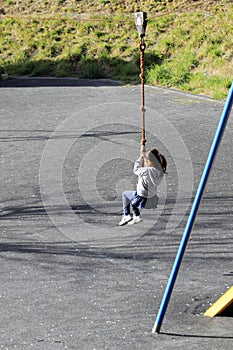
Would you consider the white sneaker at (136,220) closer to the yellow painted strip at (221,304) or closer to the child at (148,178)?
the child at (148,178)

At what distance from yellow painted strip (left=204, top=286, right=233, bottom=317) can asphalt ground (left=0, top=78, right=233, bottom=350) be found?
0.24ft

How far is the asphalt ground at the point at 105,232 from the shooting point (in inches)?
254

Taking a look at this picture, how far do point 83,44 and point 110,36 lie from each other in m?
0.73

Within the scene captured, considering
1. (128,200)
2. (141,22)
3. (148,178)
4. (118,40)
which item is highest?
(141,22)

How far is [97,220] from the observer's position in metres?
9.45

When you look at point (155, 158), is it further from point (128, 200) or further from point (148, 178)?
point (128, 200)

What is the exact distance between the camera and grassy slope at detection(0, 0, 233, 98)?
1825 centimetres

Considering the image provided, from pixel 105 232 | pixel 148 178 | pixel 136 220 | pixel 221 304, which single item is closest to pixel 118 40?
pixel 105 232

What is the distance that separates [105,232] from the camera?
8969mm

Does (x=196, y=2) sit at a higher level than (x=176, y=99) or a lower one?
higher

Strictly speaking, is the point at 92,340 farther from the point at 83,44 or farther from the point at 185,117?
the point at 83,44

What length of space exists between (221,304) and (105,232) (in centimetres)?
267

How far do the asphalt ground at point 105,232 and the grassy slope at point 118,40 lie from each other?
2.29 m

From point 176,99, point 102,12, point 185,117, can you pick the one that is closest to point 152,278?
point 185,117
